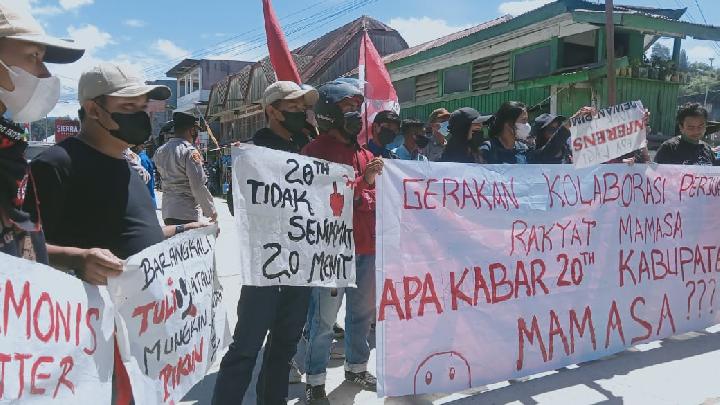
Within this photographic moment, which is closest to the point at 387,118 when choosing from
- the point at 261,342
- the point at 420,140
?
the point at 261,342

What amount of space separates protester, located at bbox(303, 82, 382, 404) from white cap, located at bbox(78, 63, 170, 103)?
126 cm

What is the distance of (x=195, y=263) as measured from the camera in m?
2.46

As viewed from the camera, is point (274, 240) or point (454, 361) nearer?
point (274, 240)

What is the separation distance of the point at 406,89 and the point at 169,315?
15682mm

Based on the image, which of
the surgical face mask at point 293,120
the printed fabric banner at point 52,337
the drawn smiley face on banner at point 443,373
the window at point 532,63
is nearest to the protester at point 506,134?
the drawn smiley face on banner at point 443,373

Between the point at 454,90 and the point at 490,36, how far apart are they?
2.08 m

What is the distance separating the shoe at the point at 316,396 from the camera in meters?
3.15

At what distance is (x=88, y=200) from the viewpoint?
195cm

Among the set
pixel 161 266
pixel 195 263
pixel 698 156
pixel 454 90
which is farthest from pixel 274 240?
pixel 454 90

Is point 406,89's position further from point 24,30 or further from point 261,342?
point 24,30

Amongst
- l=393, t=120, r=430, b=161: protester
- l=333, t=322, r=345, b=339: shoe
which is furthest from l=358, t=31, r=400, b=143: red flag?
l=333, t=322, r=345, b=339: shoe

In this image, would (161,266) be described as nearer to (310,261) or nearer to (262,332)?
(262,332)

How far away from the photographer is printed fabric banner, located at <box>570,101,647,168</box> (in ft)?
12.2

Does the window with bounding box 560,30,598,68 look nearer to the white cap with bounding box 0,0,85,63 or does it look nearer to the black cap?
the black cap
